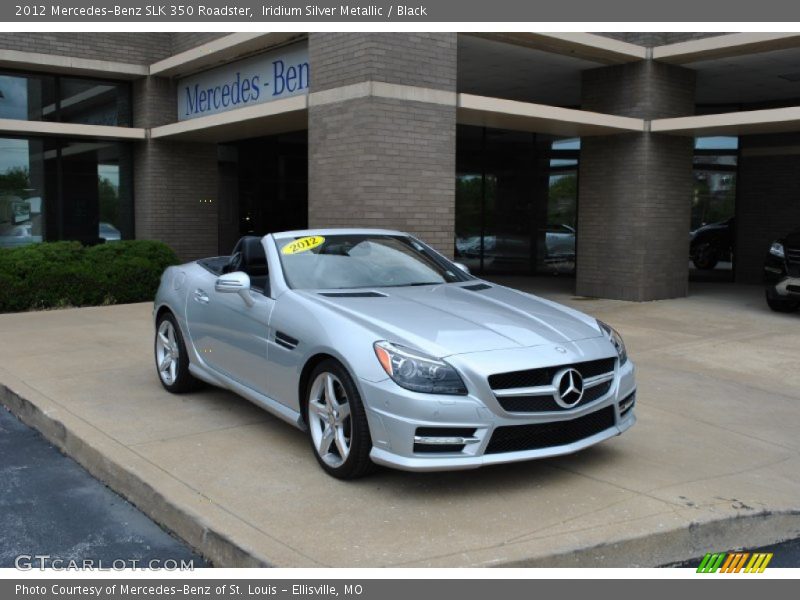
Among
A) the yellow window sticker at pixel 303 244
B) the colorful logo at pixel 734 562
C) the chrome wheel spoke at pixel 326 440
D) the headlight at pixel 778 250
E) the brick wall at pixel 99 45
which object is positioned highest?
the brick wall at pixel 99 45

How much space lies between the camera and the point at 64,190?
49.5 feet

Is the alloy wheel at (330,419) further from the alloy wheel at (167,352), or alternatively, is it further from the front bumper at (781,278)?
the front bumper at (781,278)

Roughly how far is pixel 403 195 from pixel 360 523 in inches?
277

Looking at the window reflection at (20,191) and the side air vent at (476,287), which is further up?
the window reflection at (20,191)

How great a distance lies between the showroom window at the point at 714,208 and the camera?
17.1 meters

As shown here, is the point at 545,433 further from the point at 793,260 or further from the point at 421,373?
the point at 793,260

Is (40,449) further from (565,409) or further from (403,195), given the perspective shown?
(403,195)

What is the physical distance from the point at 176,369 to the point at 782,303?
365 inches

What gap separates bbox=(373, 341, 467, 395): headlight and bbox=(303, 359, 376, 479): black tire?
0.27m

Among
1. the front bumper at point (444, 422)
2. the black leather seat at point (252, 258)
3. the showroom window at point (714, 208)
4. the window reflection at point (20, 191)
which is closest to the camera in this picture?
the front bumper at point (444, 422)

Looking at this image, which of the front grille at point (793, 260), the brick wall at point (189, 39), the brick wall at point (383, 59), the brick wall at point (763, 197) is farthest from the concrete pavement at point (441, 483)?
the brick wall at point (763, 197)

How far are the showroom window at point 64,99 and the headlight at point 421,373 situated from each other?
12.5 meters

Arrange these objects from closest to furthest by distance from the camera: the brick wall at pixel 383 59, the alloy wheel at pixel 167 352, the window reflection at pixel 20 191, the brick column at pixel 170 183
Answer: the alloy wheel at pixel 167 352 < the brick wall at pixel 383 59 < the window reflection at pixel 20 191 < the brick column at pixel 170 183

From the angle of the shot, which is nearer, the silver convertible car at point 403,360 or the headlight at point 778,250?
the silver convertible car at point 403,360
